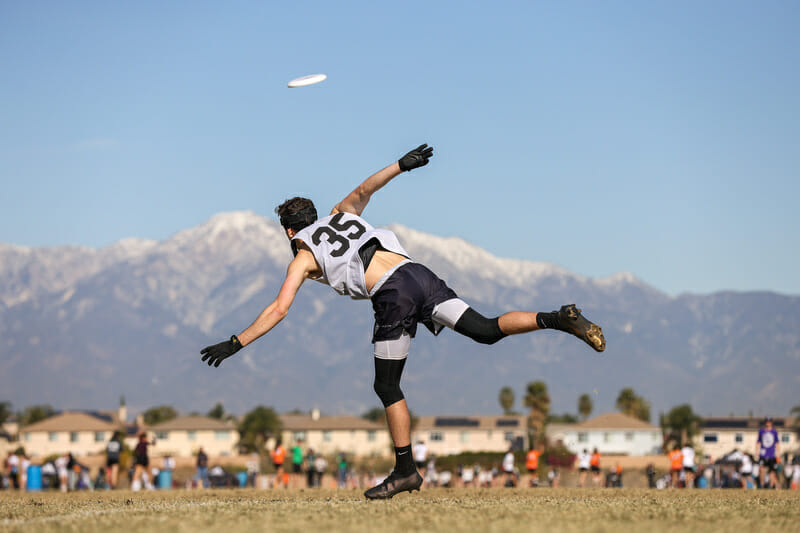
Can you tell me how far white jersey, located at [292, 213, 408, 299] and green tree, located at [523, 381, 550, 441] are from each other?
444ft

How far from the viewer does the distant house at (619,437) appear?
169 m

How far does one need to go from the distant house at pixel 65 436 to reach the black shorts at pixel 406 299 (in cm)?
17648

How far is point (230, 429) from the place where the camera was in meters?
186

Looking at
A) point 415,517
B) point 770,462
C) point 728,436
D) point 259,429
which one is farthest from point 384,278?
point 728,436

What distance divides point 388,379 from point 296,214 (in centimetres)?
172

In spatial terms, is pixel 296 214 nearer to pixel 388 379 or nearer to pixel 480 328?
pixel 388 379

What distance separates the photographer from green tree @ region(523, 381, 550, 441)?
143000 millimetres

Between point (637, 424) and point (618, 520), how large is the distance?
16957 centimetres

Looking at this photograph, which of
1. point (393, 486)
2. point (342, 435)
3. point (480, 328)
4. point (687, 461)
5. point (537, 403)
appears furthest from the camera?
point (342, 435)

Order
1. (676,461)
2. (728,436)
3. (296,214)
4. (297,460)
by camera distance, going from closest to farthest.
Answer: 1. (296,214)
2. (676,461)
3. (297,460)
4. (728,436)

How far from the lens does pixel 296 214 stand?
9.44 metres

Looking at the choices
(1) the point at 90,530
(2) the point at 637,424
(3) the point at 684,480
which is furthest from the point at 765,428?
(2) the point at 637,424

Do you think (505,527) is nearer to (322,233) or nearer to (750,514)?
(750,514)

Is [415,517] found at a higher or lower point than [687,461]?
higher
